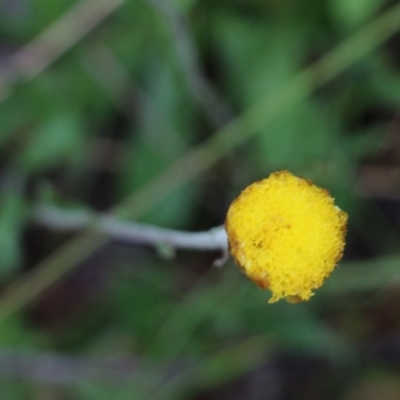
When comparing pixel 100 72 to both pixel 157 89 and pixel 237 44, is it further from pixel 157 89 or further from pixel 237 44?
pixel 237 44

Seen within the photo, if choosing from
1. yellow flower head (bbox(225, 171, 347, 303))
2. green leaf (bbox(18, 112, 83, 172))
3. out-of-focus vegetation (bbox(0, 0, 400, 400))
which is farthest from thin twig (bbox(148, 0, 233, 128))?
yellow flower head (bbox(225, 171, 347, 303))

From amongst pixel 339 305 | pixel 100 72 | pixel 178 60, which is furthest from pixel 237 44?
pixel 339 305

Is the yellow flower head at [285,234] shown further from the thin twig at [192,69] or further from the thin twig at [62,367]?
the thin twig at [62,367]

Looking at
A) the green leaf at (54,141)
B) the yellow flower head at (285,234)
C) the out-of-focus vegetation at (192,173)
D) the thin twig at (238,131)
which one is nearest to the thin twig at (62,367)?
the out-of-focus vegetation at (192,173)

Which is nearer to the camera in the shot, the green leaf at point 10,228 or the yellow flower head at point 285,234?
the yellow flower head at point 285,234

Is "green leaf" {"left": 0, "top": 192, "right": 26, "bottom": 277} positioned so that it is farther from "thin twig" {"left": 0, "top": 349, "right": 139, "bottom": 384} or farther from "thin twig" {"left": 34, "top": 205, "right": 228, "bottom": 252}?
"thin twig" {"left": 0, "top": 349, "right": 139, "bottom": 384}
